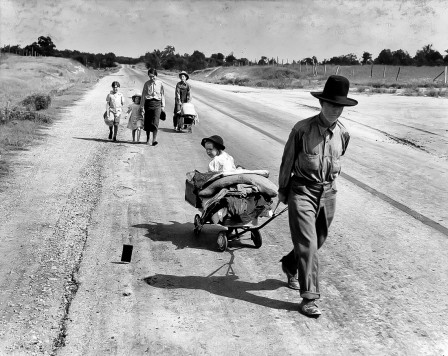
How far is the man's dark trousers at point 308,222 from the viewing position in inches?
232

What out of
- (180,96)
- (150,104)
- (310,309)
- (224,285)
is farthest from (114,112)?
(310,309)

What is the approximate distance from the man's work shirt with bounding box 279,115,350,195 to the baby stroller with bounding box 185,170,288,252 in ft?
6.06

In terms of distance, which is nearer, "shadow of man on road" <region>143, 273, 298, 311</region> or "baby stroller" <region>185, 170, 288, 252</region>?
"shadow of man on road" <region>143, 273, 298, 311</region>

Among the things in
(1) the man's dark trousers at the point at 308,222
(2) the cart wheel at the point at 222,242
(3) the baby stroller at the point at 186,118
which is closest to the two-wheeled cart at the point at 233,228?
(2) the cart wheel at the point at 222,242

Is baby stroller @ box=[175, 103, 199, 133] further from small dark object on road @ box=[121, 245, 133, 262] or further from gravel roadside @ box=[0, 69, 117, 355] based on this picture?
small dark object on road @ box=[121, 245, 133, 262]

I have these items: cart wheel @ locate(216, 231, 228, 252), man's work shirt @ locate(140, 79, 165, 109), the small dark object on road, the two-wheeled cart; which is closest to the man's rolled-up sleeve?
the two-wheeled cart

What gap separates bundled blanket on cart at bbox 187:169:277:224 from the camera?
25.8 ft

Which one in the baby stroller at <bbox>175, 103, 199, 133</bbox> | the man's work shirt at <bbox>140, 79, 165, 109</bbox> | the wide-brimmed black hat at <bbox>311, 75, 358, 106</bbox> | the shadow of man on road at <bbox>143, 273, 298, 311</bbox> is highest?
the wide-brimmed black hat at <bbox>311, 75, 358, 106</bbox>

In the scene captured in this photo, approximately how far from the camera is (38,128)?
772 inches

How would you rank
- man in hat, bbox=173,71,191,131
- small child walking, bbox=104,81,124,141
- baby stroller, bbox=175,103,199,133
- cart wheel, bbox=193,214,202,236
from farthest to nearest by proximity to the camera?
1. man in hat, bbox=173,71,191,131
2. baby stroller, bbox=175,103,199,133
3. small child walking, bbox=104,81,124,141
4. cart wheel, bbox=193,214,202,236

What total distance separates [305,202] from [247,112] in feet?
71.6

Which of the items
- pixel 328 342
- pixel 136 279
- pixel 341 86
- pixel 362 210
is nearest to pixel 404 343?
pixel 328 342

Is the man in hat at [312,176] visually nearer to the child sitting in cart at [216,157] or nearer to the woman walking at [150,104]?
the child sitting in cart at [216,157]

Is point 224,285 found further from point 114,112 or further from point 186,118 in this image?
point 186,118
